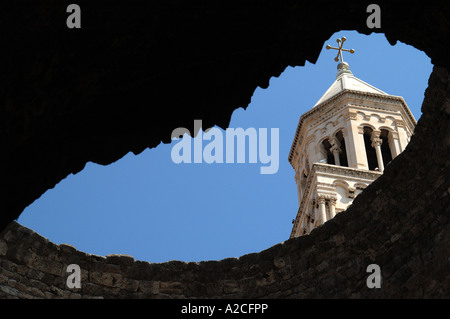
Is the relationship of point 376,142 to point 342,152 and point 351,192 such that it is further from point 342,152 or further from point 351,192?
point 351,192

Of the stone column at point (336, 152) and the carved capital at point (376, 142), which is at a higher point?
the carved capital at point (376, 142)

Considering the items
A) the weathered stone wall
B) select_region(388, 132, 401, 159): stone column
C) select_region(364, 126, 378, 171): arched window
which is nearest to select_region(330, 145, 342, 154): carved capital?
select_region(364, 126, 378, 171): arched window

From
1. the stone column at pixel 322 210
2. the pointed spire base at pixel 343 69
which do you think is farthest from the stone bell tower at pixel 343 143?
the pointed spire base at pixel 343 69

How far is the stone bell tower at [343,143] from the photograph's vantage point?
95.6 feet

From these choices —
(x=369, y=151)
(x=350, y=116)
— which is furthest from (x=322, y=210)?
(x=350, y=116)

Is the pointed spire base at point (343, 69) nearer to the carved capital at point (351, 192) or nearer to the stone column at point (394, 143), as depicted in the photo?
the stone column at point (394, 143)

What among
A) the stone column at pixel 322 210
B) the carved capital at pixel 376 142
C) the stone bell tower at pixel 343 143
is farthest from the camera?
the carved capital at pixel 376 142

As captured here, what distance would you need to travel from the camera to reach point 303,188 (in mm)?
33188

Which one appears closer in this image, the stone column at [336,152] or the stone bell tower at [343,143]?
the stone bell tower at [343,143]

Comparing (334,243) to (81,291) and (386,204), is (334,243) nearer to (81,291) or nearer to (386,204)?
(386,204)

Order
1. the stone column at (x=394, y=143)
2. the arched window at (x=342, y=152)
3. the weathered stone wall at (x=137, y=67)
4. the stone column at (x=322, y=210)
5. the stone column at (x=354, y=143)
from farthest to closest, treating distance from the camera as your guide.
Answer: the arched window at (x=342, y=152) → the stone column at (x=394, y=143) → the stone column at (x=354, y=143) → the stone column at (x=322, y=210) → the weathered stone wall at (x=137, y=67)

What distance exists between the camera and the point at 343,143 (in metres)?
32.0

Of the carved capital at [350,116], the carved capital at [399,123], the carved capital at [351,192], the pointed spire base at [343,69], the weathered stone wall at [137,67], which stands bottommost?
the weathered stone wall at [137,67]
